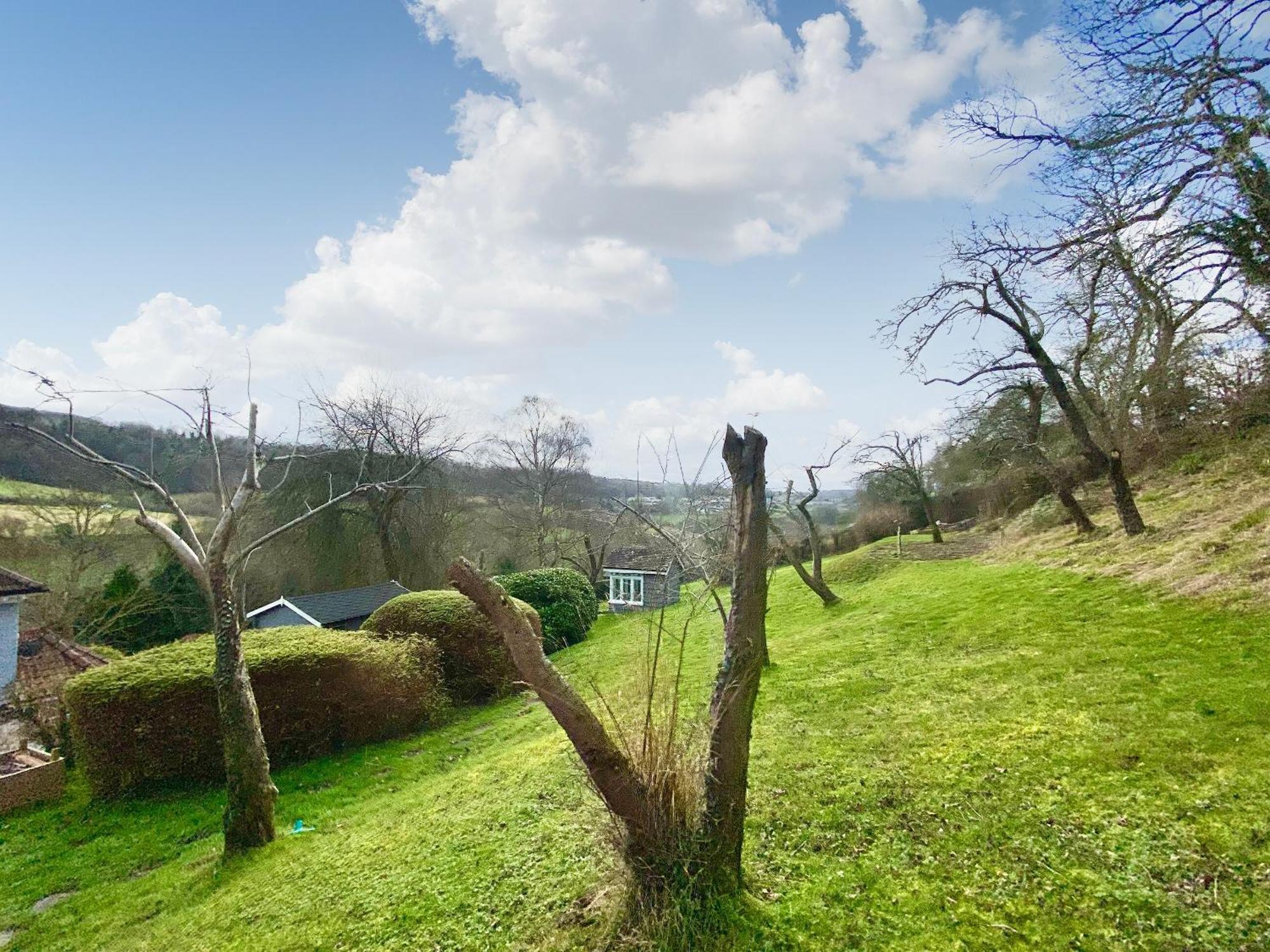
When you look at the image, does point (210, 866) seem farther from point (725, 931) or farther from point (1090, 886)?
point (1090, 886)

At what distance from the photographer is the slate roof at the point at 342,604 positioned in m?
17.2

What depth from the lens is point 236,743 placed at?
20.4ft

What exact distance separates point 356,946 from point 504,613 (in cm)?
239

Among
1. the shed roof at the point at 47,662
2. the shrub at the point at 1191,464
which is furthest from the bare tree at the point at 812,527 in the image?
the shed roof at the point at 47,662

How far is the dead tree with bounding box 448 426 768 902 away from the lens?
3266 mm

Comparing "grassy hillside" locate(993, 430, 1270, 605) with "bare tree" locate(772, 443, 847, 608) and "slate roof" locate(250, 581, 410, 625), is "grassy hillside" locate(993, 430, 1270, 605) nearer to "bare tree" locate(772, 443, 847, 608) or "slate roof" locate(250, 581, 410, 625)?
"bare tree" locate(772, 443, 847, 608)

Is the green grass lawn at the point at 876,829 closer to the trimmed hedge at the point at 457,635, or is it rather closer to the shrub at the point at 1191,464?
the trimmed hedge at the point at 457,635

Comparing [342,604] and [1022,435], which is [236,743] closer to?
[342,604]

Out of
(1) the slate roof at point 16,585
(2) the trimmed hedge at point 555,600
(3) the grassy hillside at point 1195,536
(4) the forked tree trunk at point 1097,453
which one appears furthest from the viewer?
(2) the trimmed hedge at point 555,600

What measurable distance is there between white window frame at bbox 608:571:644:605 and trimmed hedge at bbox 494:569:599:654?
7.24m

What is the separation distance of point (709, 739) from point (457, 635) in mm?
11038

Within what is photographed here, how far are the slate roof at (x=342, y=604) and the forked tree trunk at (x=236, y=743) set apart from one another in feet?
37.2

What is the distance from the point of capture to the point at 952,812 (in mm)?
3967

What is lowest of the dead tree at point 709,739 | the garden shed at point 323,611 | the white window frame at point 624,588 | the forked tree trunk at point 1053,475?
the white window frame at point 624,588
